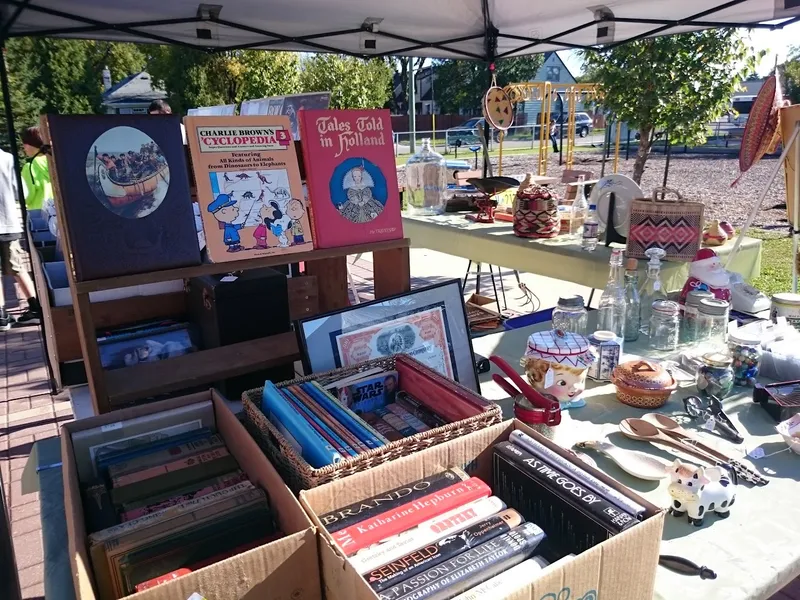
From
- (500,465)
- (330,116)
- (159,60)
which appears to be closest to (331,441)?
(500,465)

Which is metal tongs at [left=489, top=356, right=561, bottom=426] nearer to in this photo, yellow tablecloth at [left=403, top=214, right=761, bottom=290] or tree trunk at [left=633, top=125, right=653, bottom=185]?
yellow tablecloth at [left=403, top=214, right=761, bottom=290]

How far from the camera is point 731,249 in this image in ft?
10.3

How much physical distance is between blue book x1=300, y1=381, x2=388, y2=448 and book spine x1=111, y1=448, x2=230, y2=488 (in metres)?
0.22

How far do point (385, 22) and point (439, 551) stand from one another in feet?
10.3

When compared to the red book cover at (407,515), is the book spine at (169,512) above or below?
below

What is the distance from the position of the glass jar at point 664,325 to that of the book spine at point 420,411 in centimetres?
102

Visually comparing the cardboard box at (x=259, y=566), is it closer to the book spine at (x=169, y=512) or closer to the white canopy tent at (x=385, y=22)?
the book spine at (x=169, y=512)

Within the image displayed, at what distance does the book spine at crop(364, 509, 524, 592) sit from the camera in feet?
2.61

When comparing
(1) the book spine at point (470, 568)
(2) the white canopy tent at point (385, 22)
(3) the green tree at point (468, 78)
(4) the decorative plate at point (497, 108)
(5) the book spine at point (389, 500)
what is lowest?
(1) the book spine at point (470, 568)

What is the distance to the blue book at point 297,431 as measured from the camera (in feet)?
3.30

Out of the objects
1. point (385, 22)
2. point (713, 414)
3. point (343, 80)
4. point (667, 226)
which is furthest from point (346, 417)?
point (343, 80)

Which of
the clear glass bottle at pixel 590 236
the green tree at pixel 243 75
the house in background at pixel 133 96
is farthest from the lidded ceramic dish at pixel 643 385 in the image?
the house in background at pixel 133 96

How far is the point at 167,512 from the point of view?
3.13 feet

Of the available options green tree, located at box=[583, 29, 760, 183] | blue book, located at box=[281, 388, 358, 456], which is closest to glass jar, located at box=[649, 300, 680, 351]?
blue book, located at box=[281, 388, 358, 456]
